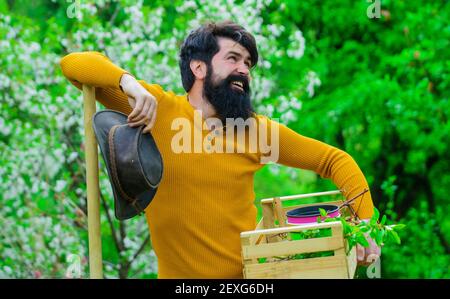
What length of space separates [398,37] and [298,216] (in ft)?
16.2

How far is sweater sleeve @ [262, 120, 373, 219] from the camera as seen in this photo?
347cm

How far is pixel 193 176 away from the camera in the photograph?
3.18m

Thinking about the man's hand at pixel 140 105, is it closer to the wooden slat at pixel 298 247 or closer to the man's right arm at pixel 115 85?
the man's right arm at pixel 115 85

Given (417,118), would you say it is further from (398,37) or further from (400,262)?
(400,262)

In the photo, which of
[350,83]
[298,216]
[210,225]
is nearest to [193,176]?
[210,225]

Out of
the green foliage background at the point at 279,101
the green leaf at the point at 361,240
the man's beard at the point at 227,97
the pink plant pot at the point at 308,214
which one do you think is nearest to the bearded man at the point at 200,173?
the man's beard at the point at 227,97

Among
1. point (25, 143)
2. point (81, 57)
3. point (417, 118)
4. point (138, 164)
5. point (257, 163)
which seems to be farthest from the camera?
point (417, 118)

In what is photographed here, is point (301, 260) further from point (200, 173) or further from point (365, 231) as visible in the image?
point (200, 173)

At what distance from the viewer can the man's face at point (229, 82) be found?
336 centimetres

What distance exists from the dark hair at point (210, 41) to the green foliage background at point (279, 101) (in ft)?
8.24

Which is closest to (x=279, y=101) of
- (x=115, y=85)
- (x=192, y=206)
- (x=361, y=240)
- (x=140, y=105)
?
(x=192, y=206)

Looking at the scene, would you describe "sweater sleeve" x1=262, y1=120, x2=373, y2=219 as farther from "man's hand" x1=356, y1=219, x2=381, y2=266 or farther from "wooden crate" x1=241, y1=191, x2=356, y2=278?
"wooden crate" x1=241, y1=191, x2=356, y2=278

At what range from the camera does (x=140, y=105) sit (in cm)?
290

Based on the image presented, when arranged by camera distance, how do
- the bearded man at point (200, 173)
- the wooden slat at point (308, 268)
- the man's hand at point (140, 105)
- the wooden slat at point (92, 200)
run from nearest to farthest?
the wooden slat at point (308, 268) → the man's hand at point (140, 105) → the wooden slat at point (92, 200) → the bearded man at point (200, 173)
